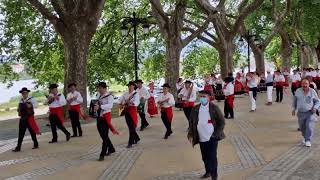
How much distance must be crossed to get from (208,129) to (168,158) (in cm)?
279

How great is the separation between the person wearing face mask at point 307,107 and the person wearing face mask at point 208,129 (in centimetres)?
390

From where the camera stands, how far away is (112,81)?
112ft

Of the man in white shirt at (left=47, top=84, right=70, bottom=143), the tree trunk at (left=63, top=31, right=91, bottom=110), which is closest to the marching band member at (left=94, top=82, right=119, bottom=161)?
the man in white shirt at (left=47, top=84, right=70, bottom=143)

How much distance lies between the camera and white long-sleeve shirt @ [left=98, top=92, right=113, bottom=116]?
1187 cm

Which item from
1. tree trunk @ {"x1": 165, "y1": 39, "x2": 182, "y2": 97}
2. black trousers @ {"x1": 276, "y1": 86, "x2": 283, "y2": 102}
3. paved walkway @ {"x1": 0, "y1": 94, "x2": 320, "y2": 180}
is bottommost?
paved walkway @ {"x1": 0, "y1": 94, "x2": 320, "y2": 180}

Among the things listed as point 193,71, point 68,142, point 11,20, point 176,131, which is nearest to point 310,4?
point 193,71

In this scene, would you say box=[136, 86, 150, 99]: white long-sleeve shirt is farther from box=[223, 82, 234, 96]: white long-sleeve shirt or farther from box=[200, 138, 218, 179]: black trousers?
box=[200, 138, 218, 179]: black trousers

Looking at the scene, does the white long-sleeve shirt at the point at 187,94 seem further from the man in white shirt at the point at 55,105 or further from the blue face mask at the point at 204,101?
the blue face mask at the point at 204,101

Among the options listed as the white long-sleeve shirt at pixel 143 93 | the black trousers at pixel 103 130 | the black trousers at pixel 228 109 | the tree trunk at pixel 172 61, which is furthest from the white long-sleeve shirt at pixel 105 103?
the tree trunk at pixel 172 61

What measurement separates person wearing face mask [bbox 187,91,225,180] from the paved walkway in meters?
0.62

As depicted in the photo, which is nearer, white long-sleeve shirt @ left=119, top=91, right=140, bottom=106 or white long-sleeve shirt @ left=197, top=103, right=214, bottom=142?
white long-sleeve shirt @ left=197, top=103, right=214, bottom=142

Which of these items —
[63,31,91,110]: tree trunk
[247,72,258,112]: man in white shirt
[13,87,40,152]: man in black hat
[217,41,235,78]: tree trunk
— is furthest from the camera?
[217,41,235,78]: tree trunk

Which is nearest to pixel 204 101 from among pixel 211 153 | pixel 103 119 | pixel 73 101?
pixel 211 153

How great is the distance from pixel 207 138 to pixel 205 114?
1.33 feet
